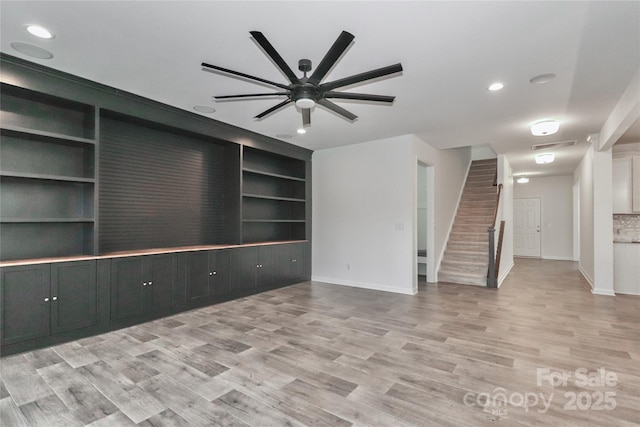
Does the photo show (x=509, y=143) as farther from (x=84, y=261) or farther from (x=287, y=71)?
(x=84, y=261)

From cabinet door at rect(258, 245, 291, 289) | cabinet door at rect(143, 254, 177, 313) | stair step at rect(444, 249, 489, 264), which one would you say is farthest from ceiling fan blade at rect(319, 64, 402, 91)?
stair step at rect(444, 249, 489, 264)

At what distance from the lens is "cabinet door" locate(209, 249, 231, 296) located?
4727 mm

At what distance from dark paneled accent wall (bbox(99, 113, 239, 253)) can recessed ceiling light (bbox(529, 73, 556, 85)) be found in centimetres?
417

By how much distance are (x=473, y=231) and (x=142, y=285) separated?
681 cm

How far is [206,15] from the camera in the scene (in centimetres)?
230

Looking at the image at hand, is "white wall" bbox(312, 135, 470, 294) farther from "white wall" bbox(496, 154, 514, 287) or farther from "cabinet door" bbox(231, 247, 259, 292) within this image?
"cabinet door" bbox(231, 247, 259, 292)

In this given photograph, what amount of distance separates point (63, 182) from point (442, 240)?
6.64 metres

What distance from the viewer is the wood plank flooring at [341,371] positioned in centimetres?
206

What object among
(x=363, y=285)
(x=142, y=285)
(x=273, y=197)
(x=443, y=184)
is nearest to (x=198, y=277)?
(x=142, y=285)

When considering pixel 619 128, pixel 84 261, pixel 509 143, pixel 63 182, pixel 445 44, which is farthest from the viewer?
pixel 509 143

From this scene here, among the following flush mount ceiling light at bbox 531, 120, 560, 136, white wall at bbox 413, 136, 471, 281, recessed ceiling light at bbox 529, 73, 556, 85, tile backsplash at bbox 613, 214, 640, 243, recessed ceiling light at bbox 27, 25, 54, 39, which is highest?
recessed ceiling light at bbox 27, 25, 54, 39

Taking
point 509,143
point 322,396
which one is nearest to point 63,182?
point 322,396

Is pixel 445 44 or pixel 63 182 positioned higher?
pixel 445 44

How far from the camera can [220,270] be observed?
482 cm
